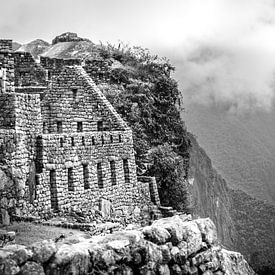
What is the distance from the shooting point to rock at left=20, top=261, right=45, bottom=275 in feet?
32.9

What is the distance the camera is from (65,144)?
73.0 ft

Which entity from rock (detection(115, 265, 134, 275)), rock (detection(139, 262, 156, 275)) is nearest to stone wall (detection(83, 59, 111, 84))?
rock (detection(139, 262, 156, 275))

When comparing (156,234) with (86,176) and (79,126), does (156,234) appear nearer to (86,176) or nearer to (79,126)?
(86,176)

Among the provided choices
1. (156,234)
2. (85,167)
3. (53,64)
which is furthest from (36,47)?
(156,234)

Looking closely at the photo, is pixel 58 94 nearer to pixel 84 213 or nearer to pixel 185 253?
pixel 84 213

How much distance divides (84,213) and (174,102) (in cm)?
1393

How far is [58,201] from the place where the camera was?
69.8 feet

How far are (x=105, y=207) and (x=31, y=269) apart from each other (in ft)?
45.3

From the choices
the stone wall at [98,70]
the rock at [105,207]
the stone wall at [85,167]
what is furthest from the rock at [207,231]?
the stone wall at [98,70]

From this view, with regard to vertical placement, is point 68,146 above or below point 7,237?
above

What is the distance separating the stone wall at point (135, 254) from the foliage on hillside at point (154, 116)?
Result: 537 inches

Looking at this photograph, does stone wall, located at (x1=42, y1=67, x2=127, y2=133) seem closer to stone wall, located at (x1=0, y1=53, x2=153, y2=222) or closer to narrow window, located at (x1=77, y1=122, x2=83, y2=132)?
stone wall, located at (x1=0, y1=53, x2=153, y2=222)

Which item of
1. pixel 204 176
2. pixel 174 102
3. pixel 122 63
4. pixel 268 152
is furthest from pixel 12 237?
pixel 268 152

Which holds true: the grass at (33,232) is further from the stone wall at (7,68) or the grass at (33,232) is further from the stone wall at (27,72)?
the stone wall at (27,72)
